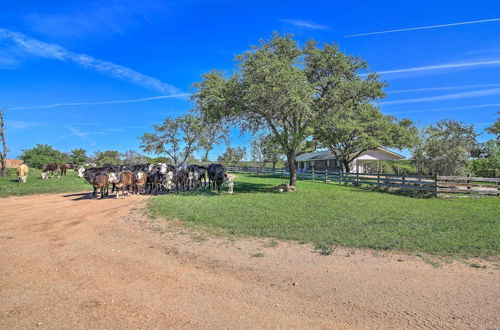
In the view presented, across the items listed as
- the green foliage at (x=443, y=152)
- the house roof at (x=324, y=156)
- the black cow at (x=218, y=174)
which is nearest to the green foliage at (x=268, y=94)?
the black cow at (x=218, y=174)

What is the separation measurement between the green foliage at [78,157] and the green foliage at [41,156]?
202 cm

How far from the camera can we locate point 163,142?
182 feet

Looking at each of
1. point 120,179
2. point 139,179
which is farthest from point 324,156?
point 120,179

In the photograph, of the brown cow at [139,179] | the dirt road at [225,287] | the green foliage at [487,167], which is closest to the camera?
the dirt road at [225,287]

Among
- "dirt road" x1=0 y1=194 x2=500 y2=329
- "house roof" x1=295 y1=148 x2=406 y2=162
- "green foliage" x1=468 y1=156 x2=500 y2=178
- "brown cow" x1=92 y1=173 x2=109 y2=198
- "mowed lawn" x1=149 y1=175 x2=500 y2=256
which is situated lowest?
"dirt road" x1=0 y1=194 x2=500 y2=329

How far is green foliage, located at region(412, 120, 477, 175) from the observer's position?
21422mm

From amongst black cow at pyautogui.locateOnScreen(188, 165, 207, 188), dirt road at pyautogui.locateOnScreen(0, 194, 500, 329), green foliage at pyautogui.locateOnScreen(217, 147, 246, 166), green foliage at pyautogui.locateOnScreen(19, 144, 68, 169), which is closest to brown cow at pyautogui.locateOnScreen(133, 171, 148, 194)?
black cow at pyautogui.locateOnScreen(188, 165, 207, 188)

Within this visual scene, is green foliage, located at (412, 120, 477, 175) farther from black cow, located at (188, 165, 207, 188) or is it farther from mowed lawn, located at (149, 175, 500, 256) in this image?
black cow, located at (188, 165, 207, 188)

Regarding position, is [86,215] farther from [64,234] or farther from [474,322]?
[474,322]

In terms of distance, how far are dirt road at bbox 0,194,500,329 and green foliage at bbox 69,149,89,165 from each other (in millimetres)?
69506

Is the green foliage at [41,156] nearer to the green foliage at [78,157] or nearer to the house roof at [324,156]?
the green foliage at [78,157]

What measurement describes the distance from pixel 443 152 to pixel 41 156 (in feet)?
232

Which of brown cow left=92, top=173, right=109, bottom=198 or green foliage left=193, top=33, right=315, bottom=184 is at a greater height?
green foliage left=193, top=33, right=315, bottom=184

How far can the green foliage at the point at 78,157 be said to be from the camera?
68500mm
